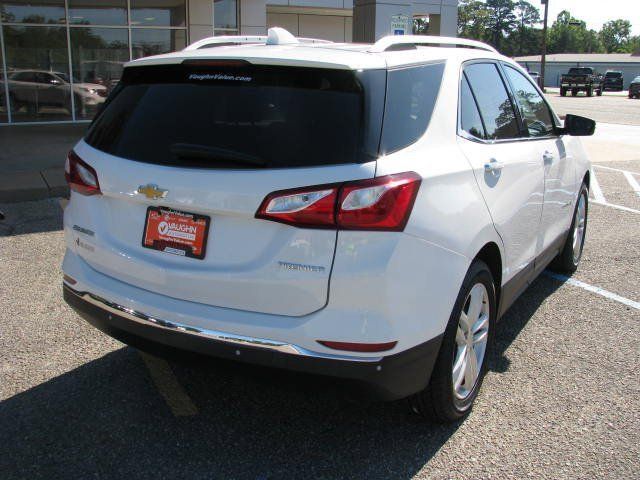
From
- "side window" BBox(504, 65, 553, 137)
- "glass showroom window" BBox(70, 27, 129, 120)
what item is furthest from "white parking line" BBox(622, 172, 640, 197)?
"glass showroom window" BBox(70, 27, 129, 120)

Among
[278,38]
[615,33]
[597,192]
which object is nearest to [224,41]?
[278,38]

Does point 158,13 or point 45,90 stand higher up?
point 158,13

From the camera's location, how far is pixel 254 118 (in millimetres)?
2729

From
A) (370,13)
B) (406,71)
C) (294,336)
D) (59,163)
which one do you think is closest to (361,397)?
(294,336)

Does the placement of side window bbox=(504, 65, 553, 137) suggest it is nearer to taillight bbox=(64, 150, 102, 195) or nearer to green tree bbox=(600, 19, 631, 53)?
taillight bbox=(64, 150, 102, 195)

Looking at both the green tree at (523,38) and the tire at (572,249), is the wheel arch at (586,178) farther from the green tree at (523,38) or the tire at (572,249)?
the green tree at (523,38)

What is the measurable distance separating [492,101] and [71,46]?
15.5 m

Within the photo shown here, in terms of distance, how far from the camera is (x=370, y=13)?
1457 centimetres

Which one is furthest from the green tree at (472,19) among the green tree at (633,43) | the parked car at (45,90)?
the parked car at (45,90)

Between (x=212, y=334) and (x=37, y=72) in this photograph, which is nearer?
(x=212, y=334)

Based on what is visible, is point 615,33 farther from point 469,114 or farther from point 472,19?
point 469,114

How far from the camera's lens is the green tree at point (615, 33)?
564 feet

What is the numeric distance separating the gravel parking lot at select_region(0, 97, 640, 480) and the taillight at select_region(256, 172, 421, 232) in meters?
0.64

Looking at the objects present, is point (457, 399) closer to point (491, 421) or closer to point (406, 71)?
point (491, 421)
